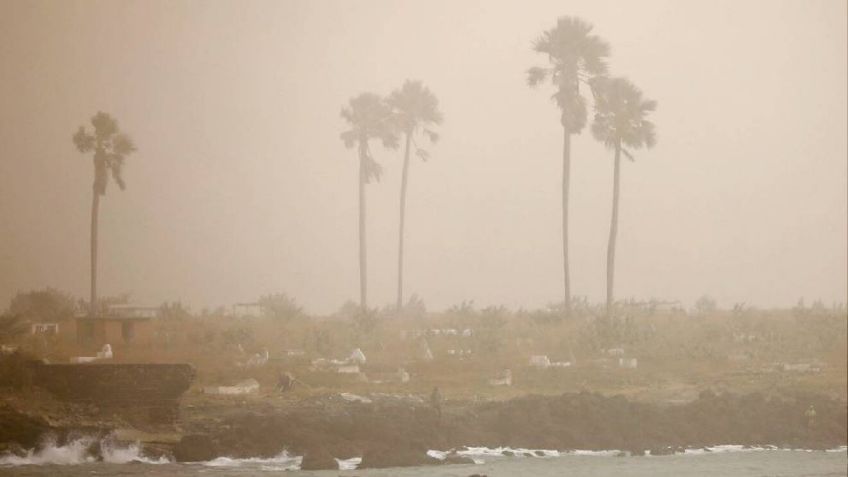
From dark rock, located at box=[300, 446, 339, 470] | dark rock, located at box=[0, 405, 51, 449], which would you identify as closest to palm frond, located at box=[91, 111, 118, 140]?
dark rock, located at box=[0, 405, 51, 449]

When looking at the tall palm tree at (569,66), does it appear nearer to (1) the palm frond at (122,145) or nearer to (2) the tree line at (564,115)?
(2) the tree line at (564,115)

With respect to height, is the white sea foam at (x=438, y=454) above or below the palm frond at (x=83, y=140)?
below

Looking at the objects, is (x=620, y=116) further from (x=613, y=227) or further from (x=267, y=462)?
(x=267, y=462)

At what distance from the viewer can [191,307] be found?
20.9 metres

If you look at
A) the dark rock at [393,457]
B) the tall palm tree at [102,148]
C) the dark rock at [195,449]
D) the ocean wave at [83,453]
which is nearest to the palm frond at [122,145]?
the tall palm tree at [102,148]

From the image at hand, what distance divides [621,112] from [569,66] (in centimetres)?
135

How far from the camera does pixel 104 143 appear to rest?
20.4 meters

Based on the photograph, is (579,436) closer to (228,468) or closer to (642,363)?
(642,363)

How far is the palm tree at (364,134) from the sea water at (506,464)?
3.68 metres

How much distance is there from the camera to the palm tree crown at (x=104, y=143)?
20.3 metres

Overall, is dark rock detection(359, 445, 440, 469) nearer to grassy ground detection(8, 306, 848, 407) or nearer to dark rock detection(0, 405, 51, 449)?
grassy ground detection(8, 306, 848, 407)

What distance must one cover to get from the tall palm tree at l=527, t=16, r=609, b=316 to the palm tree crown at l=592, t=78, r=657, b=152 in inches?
14.0

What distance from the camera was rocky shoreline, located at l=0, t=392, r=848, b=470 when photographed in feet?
64.5

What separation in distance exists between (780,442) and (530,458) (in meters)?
4.63
